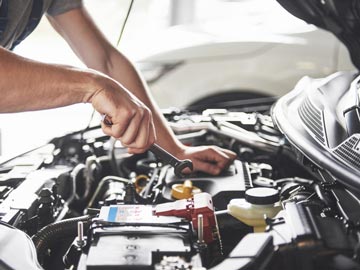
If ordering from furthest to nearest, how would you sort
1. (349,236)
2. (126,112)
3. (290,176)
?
(290,176) → (126,112) → (349,236)

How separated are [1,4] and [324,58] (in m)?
2.50

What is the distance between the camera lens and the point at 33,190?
61.6 inches

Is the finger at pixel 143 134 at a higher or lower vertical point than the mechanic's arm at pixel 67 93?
lower

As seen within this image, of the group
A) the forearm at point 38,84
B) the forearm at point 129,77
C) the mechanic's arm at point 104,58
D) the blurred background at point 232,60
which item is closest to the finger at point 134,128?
the forearm at point 38,84

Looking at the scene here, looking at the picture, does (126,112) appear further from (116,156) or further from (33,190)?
(116,156)

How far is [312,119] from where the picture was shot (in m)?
1.56

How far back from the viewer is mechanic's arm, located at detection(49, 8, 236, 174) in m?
1.89

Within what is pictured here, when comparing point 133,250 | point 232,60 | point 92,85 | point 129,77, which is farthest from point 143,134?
point 232,60

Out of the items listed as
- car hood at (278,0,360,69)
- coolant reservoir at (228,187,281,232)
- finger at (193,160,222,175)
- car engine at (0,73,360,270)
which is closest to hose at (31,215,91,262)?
car engine at (0,73,360,270)

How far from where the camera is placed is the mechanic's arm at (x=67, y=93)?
49.4 inches

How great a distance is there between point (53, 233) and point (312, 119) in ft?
2.30

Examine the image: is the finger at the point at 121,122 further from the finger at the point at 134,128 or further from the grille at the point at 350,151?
the grille at the point at 350,151

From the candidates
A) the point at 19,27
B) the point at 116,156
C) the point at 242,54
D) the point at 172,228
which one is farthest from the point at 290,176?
the point at 242,54

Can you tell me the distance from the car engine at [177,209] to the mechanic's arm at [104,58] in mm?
96
